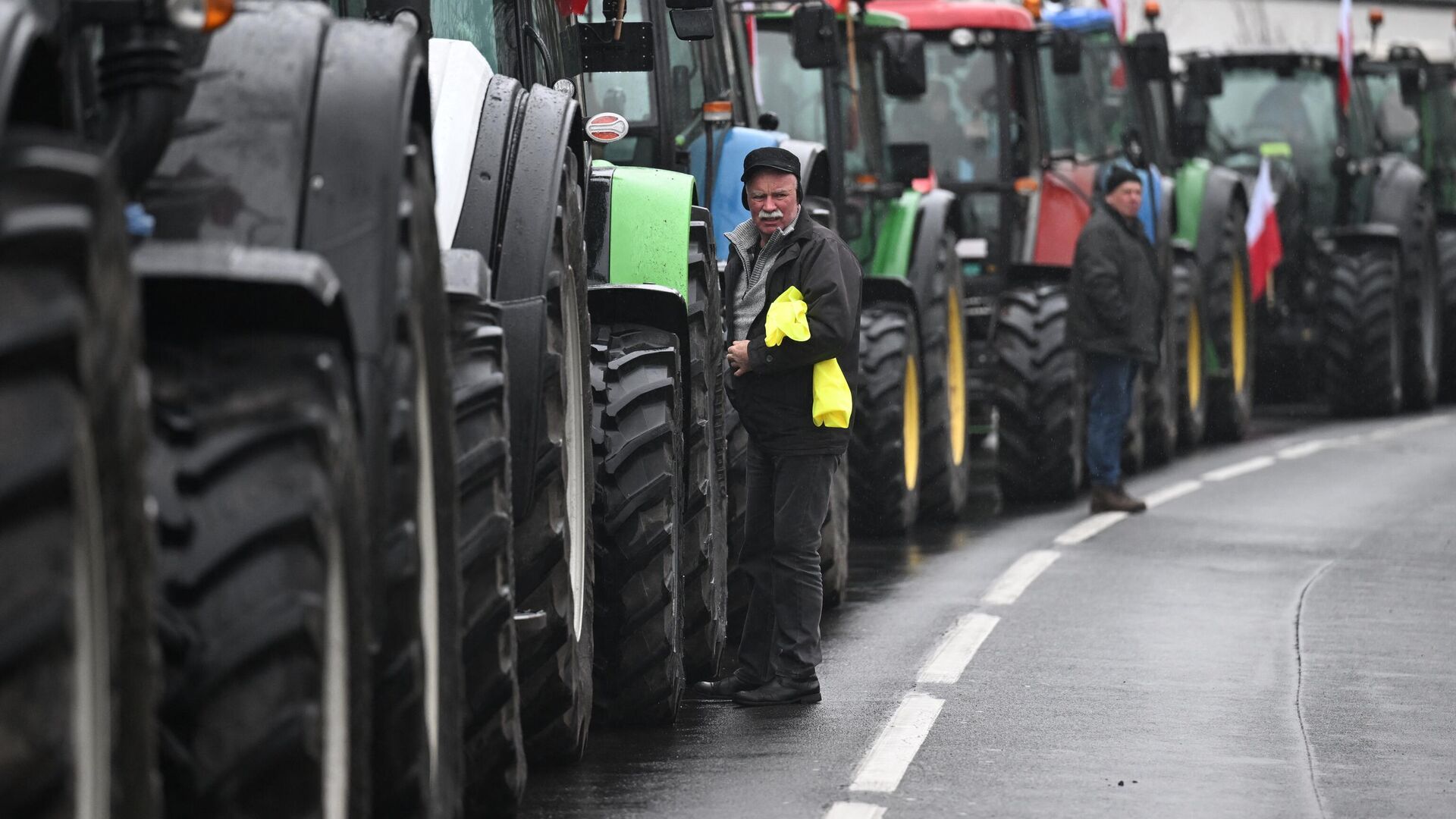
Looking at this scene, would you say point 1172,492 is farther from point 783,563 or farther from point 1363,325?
point 783,563

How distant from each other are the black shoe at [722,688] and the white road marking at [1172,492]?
672 centimetres

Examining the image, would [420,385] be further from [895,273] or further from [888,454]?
[895,273]

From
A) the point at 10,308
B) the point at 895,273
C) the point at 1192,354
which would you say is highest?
the point at 10,308

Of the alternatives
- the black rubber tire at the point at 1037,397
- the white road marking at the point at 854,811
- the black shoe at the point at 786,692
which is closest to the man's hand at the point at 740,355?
the black shoe at the point at 786,692

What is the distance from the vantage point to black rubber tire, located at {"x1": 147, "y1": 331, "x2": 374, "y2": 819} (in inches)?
154

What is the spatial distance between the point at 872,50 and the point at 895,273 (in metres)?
1.90

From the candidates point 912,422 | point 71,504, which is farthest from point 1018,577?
point 71,504

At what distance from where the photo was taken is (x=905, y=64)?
14.5 metres

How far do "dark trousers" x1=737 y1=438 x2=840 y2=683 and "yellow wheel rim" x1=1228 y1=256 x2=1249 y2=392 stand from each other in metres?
11.1

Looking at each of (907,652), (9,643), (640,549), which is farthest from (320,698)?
(907,652)

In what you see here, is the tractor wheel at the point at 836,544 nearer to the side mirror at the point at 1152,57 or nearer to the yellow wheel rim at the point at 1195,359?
the side mirror at the point at 1152,57

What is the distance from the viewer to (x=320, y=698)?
403cm

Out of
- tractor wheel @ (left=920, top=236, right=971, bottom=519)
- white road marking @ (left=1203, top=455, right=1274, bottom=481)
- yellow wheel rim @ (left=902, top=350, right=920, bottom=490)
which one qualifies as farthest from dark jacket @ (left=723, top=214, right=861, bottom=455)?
white road marking @ (left=1203, top=455, right=1274, bottom=481)

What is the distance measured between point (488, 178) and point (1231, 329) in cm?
1335
